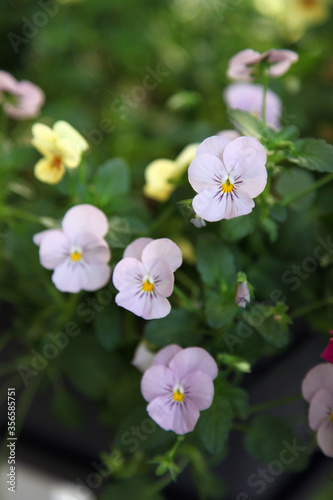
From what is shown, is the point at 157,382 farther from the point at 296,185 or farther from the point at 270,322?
the point at 296,185

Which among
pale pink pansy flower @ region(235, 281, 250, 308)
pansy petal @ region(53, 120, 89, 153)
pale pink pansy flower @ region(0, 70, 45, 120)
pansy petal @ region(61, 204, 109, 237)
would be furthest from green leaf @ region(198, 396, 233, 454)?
pale pink pansy flower @ region(0, 70, 45, 120)

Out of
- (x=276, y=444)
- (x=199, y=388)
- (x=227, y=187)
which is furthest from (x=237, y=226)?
(x=276, y=444)

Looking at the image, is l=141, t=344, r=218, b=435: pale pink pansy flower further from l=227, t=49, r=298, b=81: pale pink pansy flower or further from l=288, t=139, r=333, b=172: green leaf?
l=227, t=49, r=298, b=81: pale pink pansy flower

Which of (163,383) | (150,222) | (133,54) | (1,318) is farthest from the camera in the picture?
(133,54)

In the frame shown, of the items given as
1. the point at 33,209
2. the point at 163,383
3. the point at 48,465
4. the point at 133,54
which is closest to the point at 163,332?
the point at 163,383

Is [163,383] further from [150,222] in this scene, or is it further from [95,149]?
[95,149]

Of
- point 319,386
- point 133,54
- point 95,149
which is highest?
point 133,54
